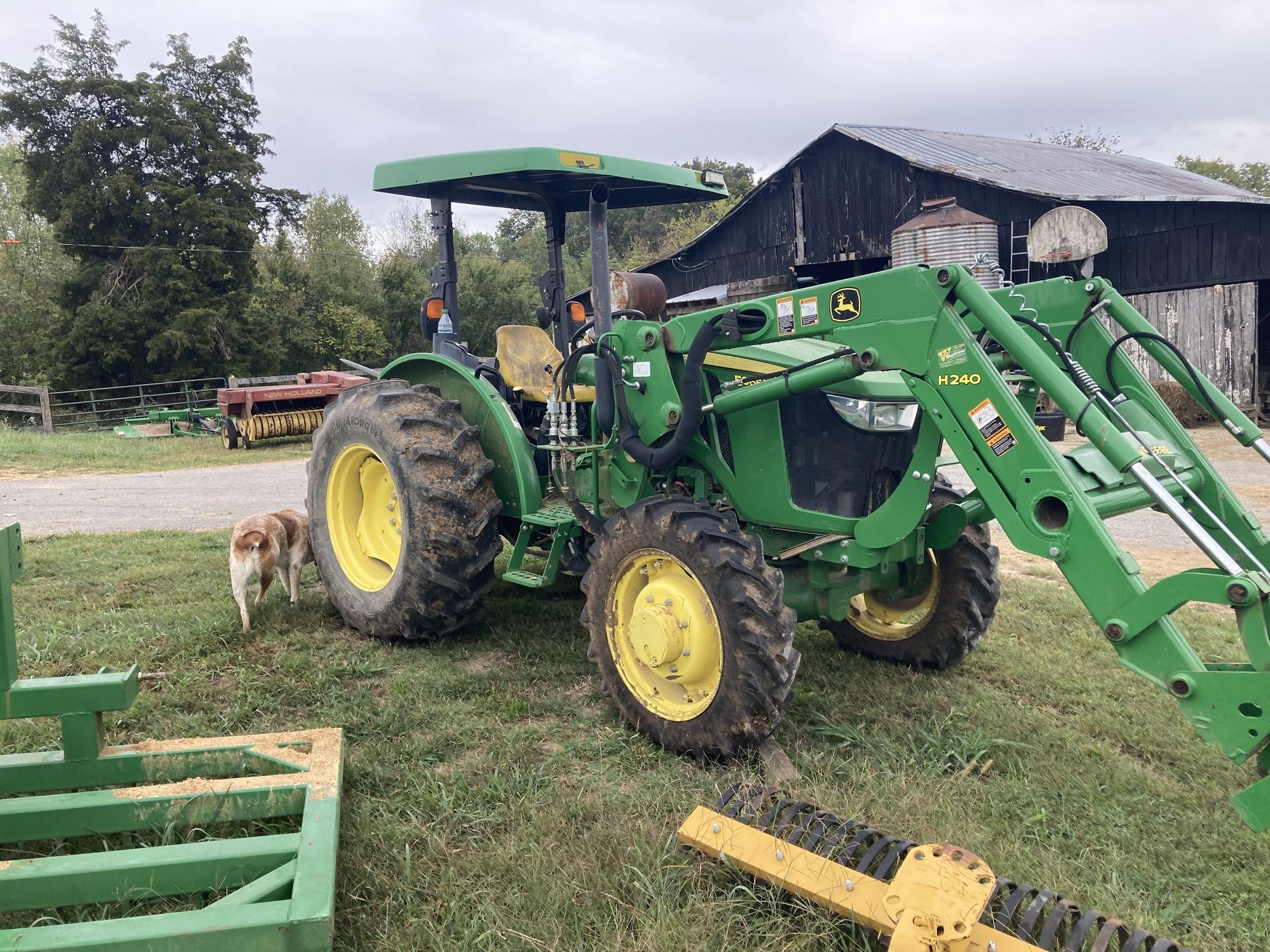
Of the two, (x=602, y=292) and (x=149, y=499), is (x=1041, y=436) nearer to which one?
(x=602, y=292)

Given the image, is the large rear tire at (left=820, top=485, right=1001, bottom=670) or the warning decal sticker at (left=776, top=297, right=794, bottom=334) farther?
the large rear tire at (left=820, top=485, right=1001, bottom=670)

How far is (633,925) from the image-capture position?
2.46 metres

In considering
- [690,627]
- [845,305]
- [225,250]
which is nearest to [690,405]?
[845,305]

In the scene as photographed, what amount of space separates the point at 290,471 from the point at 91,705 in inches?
421

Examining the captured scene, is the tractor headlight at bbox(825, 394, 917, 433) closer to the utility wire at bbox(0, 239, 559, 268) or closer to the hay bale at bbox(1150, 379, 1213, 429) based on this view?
the hay bale at bbox(1150, 379, 1213, 429)

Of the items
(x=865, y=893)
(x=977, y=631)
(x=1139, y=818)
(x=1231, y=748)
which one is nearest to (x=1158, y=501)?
(x=1231, y=748)

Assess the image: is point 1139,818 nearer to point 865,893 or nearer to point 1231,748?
point 1231,748

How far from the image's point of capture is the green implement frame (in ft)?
7.01

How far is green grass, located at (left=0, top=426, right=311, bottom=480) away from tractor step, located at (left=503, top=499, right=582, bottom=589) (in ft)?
35.8

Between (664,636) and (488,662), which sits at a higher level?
(664,636)

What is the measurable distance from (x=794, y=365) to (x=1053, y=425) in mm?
1220

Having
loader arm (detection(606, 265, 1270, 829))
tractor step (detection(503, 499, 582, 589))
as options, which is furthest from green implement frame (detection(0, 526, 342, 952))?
loader arm (detection(606, 265, 1270, 829))

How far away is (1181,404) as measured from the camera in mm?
13297

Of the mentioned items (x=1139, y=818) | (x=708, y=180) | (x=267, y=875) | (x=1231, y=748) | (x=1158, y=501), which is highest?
(x=708, y=180)
